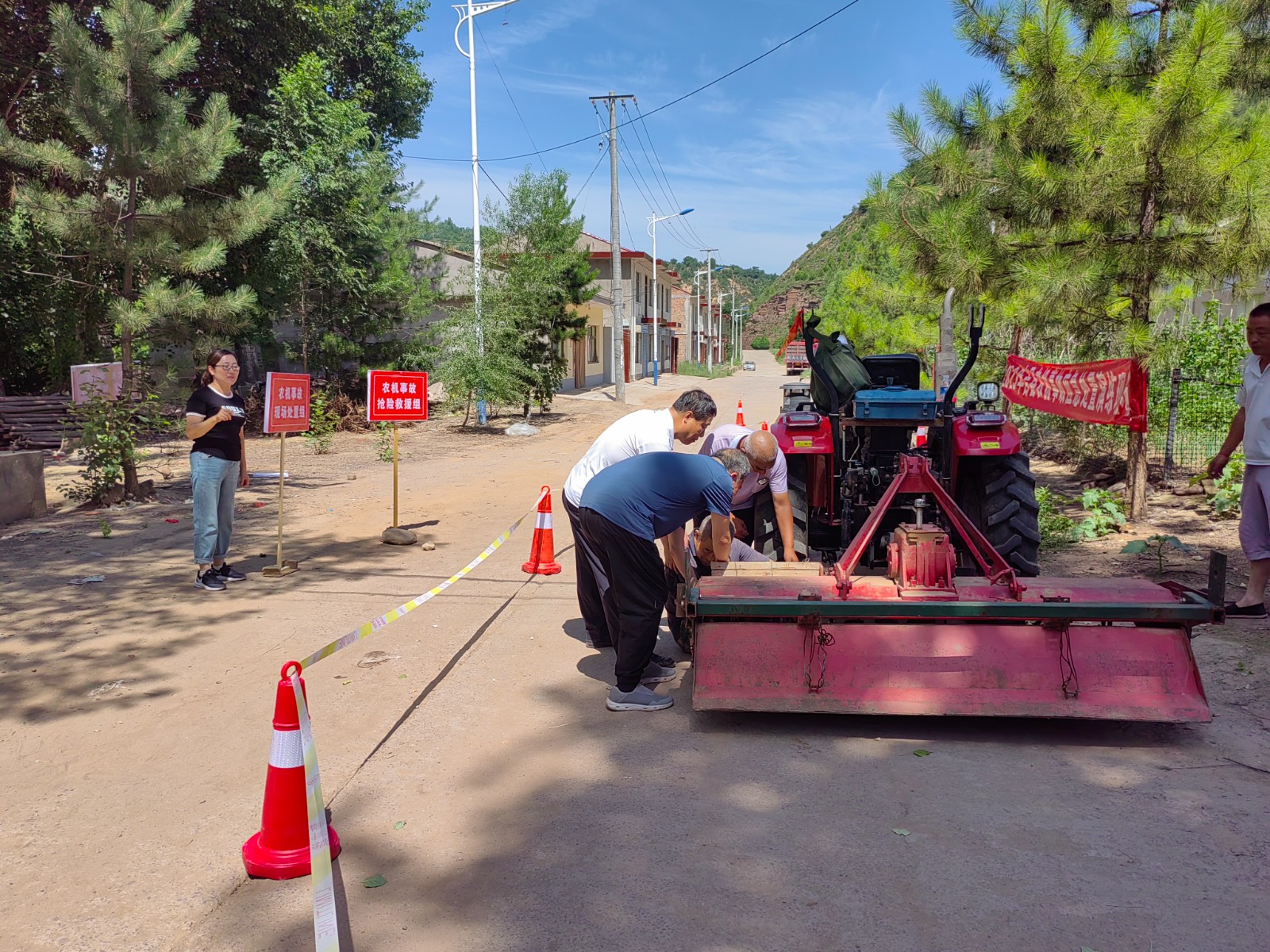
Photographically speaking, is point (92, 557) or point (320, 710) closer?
point (320, 710)

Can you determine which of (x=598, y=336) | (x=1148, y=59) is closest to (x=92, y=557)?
(x=1148, y=59)

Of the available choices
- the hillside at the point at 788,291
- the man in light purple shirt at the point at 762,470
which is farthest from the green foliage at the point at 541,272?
the hillside at the point at 788,291

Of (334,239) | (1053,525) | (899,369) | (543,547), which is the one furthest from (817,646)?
(334,239)

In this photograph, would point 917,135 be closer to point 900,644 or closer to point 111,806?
point 900,644

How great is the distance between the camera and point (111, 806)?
3.84 metres

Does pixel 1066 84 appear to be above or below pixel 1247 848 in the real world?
above

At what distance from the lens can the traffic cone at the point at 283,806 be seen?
327cm

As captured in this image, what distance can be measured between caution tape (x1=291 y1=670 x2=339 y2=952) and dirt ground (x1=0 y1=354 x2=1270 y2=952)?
28 cm

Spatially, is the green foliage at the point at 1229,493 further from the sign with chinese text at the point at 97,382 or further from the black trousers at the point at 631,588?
the sign with chinese text at the point at 97,382

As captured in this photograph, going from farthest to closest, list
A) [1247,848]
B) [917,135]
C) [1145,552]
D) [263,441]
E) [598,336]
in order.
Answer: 1. [598,336]
2. [263,441]
3. [917,135]
4. [1145,552]
5. [1247,848]

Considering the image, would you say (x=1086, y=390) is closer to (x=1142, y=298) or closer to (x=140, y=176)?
(x=1142, y=298)

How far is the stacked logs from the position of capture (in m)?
16.9

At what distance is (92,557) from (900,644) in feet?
23.7

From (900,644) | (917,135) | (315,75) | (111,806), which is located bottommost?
(111,806)
